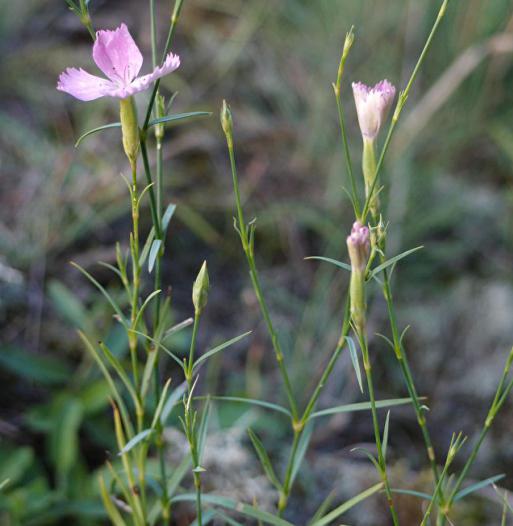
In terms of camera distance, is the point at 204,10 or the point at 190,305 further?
the point at 204,10

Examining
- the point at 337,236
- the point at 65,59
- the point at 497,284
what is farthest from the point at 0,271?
the point at 497,284

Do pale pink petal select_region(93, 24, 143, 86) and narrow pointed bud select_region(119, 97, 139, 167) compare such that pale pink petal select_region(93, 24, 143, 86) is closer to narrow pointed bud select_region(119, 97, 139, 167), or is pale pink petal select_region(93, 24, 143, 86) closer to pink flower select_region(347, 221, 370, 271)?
narrow pointed bud select_region(119, 97, 139, 167)

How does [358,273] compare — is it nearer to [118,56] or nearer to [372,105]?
[372,105]

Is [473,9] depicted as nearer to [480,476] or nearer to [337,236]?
[337,236]

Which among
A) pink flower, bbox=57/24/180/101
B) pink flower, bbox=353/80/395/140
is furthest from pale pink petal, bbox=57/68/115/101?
pink flower, bbox=353/80/395/140

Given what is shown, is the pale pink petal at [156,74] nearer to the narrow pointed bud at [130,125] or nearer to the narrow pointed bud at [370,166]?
the narrow pointed bud at [130,125]
